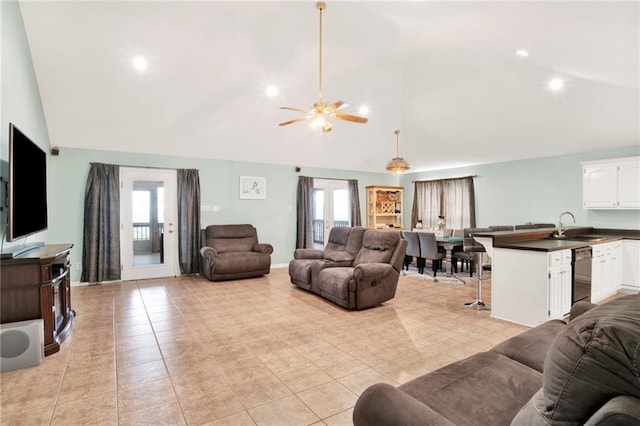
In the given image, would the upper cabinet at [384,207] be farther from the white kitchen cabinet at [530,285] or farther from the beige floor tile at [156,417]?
the beige floor tile at [156,417]

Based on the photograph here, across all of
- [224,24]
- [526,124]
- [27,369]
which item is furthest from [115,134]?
[526,124]

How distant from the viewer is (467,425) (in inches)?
49.4

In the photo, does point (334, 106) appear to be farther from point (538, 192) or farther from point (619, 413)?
point (538, 192)

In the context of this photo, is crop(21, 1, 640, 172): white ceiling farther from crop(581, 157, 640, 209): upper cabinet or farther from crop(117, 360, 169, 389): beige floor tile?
crop(117, 360, 169, 389): beige floor tile

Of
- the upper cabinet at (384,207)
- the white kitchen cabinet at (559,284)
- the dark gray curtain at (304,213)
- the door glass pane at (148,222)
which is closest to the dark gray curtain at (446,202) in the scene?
the upper cabinet at (384,207)

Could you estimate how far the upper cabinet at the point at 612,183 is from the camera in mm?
5273

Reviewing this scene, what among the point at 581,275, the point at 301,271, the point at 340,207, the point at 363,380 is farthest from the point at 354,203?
the point at 363,380

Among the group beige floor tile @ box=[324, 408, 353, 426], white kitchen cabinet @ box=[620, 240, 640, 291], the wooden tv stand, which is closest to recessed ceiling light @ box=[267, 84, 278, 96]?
the wooden tv stand

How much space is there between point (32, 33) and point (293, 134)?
4.02 m

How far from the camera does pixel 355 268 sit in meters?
4.23

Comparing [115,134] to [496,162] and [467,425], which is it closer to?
[467,425]

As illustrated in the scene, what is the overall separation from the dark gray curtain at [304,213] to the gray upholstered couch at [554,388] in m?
6.06

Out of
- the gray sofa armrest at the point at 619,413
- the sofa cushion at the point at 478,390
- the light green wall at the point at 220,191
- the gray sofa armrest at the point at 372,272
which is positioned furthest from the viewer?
the light green wall at the point at 220,191

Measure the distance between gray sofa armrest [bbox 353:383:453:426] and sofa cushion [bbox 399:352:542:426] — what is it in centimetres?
23
